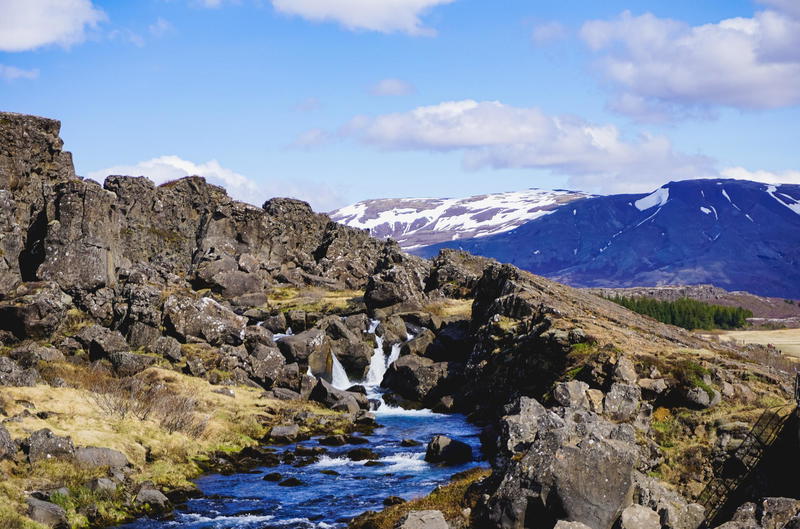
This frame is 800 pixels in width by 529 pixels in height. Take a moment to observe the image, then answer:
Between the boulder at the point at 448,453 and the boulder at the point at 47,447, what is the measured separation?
23.2 metres

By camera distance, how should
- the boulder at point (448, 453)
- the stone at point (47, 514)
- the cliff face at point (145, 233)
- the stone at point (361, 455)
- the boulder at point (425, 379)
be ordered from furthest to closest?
the cliff face at point (145, 233)
the boulder at point (425, 379)
the stone at point (361, 455)
the boulder at point (448, 453)
the stone at point (47, 514)

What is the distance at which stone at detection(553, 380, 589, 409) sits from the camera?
44.4 meters

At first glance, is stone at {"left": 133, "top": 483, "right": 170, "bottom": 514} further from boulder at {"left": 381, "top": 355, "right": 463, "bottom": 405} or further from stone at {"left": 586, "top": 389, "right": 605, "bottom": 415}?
boulder at {"left": 381, "top": 355, "right": 463, "bottom": 405}

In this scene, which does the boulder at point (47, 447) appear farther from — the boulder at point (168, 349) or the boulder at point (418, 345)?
the boulder at point (418, 345)

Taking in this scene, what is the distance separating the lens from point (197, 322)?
71.1 m

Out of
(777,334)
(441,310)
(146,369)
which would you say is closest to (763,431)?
(146,369)

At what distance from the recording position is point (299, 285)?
4705 inches

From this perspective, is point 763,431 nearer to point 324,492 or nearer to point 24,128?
point 324,492

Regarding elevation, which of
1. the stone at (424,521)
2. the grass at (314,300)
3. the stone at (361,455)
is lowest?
the stone at (361,455)

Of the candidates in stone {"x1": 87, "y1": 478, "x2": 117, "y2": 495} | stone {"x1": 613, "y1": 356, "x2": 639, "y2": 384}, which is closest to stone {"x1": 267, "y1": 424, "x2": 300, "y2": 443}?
stone {"x1": 87, "y1": 478, "x2": 117, "y2": 495}

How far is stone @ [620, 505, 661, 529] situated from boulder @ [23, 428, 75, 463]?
29216mm

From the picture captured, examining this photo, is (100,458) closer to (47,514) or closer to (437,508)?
(47,514)

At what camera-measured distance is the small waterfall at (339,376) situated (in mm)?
77500

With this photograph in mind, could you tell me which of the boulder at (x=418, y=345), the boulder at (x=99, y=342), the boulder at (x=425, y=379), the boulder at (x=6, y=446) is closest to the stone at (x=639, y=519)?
the boulder at (x=6, y=446)
